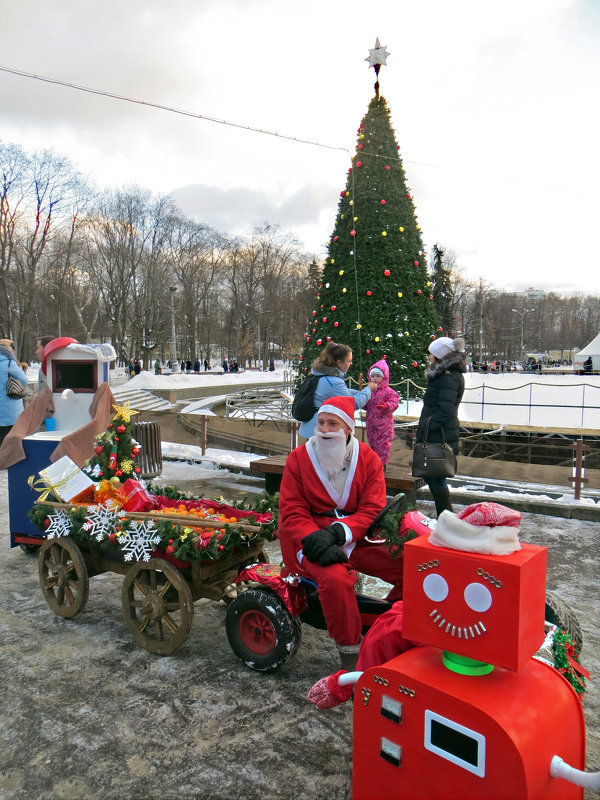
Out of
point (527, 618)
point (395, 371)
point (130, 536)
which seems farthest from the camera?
point (395, 371)

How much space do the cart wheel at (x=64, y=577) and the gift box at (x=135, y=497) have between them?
45cm

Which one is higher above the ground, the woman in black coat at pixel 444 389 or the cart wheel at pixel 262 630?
the woman in black coat at pixel 444 389

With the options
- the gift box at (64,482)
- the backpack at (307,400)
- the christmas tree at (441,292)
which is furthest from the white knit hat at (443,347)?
the christmas tree at (441,292)

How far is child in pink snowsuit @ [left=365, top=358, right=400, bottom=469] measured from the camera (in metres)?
6.62

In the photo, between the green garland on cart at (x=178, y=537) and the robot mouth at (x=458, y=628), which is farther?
the green garland on cart at (x=178, y=537)

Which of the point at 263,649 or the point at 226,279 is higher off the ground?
the point at 226,279

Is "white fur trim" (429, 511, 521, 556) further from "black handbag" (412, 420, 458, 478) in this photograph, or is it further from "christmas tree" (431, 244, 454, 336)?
Answer: "christmas tree" (431, 244, 454, 336)

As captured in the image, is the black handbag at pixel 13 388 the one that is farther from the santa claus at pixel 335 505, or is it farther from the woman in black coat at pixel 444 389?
the santa claus at pixel 335 505

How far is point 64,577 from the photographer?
3895mm

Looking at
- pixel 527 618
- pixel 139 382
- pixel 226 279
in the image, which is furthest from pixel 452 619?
pixel 226 279

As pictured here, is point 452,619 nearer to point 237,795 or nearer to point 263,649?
point 237,795

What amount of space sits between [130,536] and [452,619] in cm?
231

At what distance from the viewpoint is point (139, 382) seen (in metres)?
30.9

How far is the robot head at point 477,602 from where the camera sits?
167cm
